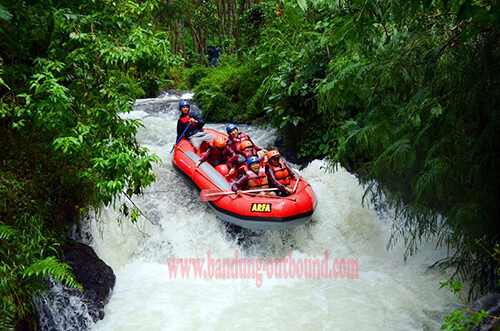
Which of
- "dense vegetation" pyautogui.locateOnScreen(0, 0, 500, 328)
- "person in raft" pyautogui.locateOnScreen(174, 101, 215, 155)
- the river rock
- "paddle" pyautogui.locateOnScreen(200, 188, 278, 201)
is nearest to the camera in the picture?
"dense vegetation" pyautogui.locateOnScreen(0, 0, 500, 328)

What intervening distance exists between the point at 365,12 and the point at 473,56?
1.19 metres

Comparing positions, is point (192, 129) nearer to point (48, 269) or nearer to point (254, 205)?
point (254, 205)

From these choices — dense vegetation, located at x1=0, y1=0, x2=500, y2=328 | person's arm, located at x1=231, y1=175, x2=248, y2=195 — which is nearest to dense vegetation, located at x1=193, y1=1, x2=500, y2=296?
dense vegetation, located at x1=0, y1=0, x2=500, y2=328

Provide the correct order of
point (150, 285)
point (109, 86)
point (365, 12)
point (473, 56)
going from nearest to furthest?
point (365, 12)
point (473, 56)
point (109, 86)
point (150, 285)

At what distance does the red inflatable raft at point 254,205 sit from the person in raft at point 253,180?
0.58 ft

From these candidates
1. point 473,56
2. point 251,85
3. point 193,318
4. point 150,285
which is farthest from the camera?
point 251,85

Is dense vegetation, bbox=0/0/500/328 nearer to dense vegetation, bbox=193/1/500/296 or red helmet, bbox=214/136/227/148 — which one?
dense vegetation, bbox=193/1/500/296

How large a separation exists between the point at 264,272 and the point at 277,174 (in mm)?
1507

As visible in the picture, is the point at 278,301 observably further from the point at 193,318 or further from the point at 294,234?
A: the point at 294,234

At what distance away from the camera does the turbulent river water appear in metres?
4.48

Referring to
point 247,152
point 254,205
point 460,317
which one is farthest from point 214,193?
point 460,317

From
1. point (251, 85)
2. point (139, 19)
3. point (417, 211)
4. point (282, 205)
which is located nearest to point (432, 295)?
point (417, 211)

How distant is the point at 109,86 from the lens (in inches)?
163

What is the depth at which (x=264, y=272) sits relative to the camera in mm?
5688
